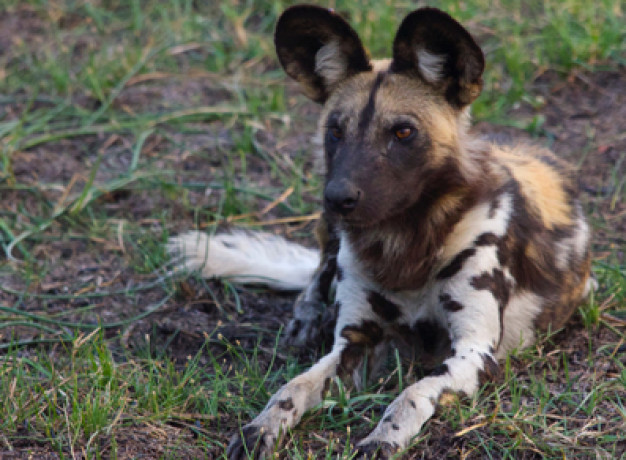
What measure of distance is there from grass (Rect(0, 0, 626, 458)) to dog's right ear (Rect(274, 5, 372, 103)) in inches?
40.6

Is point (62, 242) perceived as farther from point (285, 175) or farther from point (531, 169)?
point (531, 169)

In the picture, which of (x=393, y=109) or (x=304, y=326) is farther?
(x=304, y=326)

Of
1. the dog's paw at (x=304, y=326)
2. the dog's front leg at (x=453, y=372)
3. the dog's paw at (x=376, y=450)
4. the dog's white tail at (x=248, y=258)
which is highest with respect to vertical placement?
the dog's front leg at (x=453, y=372)

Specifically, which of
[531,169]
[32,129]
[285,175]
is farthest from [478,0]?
[32,129]

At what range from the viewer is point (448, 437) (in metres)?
2.55

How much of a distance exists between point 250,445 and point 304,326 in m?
0.99

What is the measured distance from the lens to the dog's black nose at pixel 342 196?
2.79 m

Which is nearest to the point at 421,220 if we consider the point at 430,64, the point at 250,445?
the point at 430,64

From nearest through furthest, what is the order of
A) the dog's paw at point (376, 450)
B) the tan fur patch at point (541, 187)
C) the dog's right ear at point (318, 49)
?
the dog's paw at point (376, 450) < the dog's right ear at point (318, 49) < the tan fur patch at point (541, 187)

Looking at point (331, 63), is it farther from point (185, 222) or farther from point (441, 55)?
point (185, 222)

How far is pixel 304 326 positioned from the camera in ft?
11.5

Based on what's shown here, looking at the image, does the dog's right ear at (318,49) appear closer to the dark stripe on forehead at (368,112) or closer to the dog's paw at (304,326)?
the dark stripe on forehead at (368,112)

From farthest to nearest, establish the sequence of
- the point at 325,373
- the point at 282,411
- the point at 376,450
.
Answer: the point at 325,373 < the point at 282,411 < the point at 376,450

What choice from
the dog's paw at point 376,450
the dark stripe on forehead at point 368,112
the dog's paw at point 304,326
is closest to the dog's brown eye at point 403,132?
the dark stripe on forehead at point 368,112
